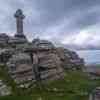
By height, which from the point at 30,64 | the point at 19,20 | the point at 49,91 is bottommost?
the point at 49,91

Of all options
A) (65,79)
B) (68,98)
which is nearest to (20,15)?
(65,79)

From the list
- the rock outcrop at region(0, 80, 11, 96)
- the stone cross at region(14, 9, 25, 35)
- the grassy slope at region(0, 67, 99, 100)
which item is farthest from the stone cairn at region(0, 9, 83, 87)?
the stone cross at region(14, 9, 25, 35)

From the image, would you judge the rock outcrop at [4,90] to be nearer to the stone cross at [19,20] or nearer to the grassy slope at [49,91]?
the grassy slope at [49,91]

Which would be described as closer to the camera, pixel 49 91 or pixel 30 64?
pixel 49 91

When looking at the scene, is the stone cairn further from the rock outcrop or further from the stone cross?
the stone cross

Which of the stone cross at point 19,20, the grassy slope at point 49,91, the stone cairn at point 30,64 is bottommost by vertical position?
the grassy slope at point 49,91

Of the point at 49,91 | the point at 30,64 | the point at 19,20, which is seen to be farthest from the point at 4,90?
the point at 19,20

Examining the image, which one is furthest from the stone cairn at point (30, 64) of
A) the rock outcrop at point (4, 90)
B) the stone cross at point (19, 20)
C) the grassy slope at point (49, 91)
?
the stone cross at point (19, 20)

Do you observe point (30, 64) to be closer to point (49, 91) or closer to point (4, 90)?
point (49, 91)

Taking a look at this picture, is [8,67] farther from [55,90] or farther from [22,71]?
[55,90]

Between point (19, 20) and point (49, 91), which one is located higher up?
point (19, 20)

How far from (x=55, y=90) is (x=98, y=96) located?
81.7 feet

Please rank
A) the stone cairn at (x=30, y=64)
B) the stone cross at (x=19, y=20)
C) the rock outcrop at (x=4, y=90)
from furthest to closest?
the stone cross at (x=19, y=20)
the stone cairn at (x=30, y=64)
the rock outcrop at (x=4, y=90)

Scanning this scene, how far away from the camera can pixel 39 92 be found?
94.4m
